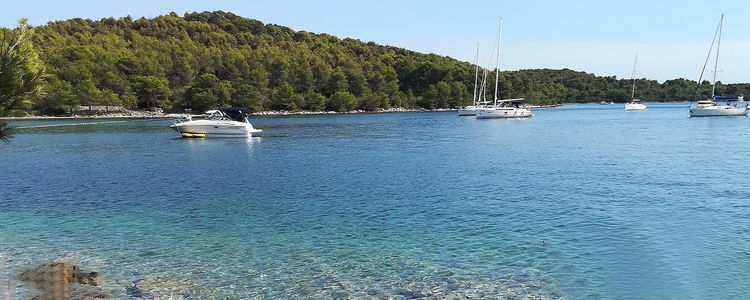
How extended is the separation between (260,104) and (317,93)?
20.9m

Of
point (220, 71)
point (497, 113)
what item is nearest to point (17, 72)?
point (497, 113)

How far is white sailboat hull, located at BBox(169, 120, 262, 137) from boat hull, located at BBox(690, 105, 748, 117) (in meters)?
75.8

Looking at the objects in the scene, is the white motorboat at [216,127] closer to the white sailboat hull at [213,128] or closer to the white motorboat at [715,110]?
the white sailboat hull at [213,128]

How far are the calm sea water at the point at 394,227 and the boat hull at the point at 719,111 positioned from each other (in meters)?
63.7

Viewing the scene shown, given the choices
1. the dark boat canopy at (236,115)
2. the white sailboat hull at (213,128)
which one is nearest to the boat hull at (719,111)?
the dark boat canopy at (236,115)

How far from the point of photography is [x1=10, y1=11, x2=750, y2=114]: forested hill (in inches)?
4624

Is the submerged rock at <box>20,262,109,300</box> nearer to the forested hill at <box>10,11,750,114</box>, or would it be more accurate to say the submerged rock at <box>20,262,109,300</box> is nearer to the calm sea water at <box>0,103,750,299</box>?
the calm sea water at <box>0,103,750,299</box>

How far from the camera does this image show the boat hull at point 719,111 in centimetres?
8656

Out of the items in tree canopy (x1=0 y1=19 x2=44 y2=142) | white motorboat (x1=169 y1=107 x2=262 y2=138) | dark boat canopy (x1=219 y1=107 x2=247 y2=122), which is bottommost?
white motorboat (x1=169 y1=107 x2=262 y2=138)

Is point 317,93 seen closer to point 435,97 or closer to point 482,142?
point 435,97

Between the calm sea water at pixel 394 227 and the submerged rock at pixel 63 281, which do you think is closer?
the submerged rock at pixel 63 281

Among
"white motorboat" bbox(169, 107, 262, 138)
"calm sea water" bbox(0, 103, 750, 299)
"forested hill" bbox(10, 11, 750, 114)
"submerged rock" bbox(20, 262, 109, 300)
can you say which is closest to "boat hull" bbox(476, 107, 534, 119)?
"white motorboat" bbox(169, 107, 262, 138)

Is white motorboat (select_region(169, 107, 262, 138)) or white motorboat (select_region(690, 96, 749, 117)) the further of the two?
white motorboat (select_region(690, 96, 749, 117))

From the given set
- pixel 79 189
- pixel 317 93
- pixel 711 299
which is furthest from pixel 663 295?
pixel 317 93
